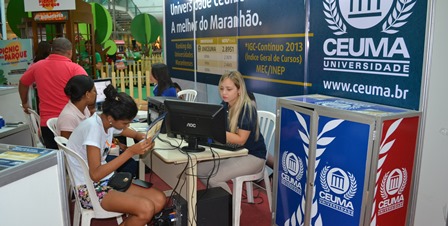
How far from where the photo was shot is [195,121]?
2750 millimetres

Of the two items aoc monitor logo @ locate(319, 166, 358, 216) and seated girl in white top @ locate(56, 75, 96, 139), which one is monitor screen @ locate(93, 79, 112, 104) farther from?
aoc monitor logo @ locate(319, 166, 358, 216)

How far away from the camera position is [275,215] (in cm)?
312

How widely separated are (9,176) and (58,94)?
241cm

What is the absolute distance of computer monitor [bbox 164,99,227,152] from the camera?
270 cm

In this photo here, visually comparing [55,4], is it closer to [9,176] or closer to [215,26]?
[215,26]

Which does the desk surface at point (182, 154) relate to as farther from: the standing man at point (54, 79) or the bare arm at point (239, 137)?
the standing man at point (54, 79)

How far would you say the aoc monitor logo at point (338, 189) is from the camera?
2373mm

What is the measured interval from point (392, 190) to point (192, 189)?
1299 mm

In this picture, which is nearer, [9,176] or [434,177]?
[9,176]

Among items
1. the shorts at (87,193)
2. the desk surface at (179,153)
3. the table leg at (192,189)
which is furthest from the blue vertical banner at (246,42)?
the shorts at (87,193)

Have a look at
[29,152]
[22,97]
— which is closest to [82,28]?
[22,97]

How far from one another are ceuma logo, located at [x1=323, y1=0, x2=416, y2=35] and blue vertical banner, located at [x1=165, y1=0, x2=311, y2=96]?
16.5 inches

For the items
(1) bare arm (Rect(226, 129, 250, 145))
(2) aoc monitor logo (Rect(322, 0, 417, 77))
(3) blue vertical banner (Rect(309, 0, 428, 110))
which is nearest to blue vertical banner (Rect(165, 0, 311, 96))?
(3) blue vertical banner (Rect(309, 0, 428, 110))

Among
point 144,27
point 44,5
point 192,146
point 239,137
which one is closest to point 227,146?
point 239,137
